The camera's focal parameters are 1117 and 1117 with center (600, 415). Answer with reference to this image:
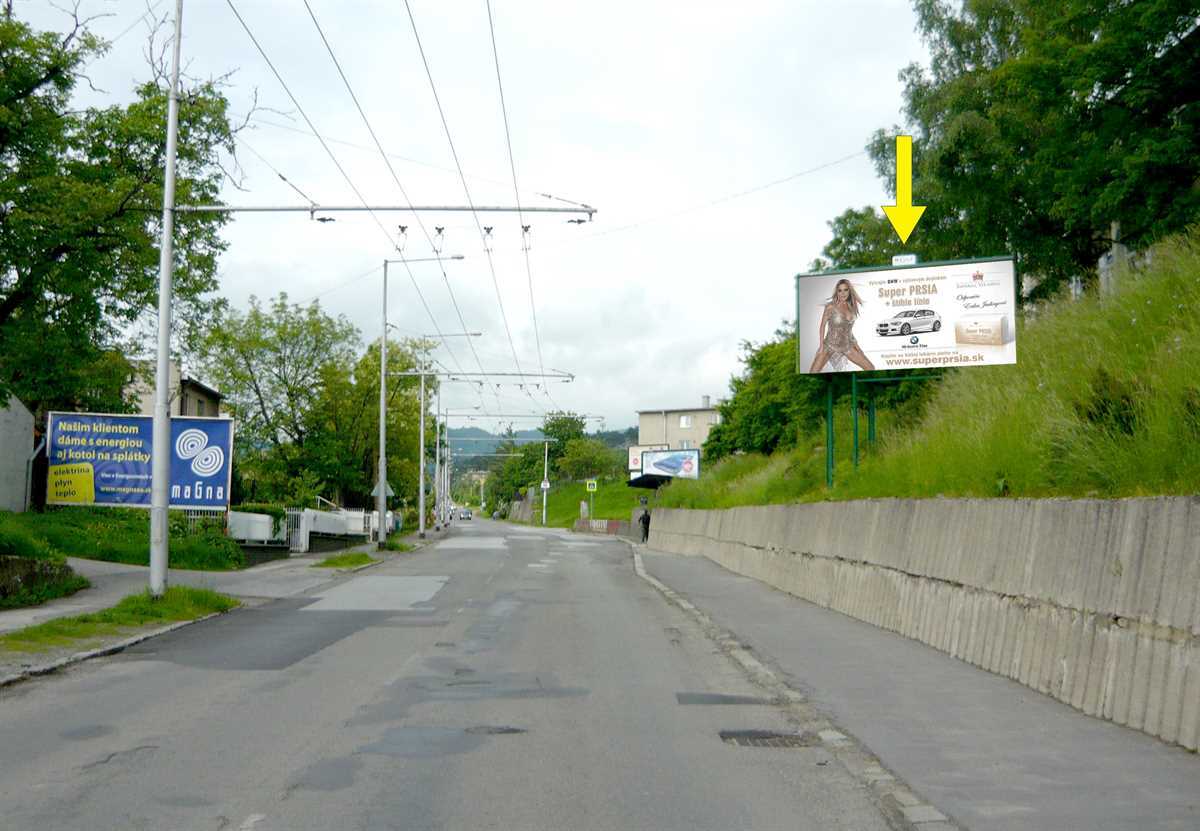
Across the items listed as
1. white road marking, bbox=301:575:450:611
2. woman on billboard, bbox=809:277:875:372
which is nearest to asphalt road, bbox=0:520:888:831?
white road marking, bbox=301:575:450:611

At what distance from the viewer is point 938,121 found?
31.8m

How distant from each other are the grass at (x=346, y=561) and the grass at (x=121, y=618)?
11.8m

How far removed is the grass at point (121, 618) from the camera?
42.2 ft

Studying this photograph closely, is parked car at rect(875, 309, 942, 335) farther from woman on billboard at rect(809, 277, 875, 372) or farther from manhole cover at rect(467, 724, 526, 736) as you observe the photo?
manhole cover at rect(467, 724, 526, 736)

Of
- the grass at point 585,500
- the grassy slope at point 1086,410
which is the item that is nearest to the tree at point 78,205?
the grassy slope at point 1086,410

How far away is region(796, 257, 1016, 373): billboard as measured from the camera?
64.6ft

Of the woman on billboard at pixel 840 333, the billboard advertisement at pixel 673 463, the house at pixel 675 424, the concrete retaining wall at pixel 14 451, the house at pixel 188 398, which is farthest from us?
the house at pixel 675 424

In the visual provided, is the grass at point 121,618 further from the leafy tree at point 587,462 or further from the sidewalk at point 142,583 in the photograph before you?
the leafy tree at point 587,462

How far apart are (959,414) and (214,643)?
34.0 feet

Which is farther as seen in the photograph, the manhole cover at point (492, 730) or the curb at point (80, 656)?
the curb at point (80, 656)

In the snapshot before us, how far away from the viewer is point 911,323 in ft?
67.0

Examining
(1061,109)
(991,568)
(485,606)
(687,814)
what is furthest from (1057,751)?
(1061,109)

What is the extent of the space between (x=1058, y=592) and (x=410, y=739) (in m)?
5.56

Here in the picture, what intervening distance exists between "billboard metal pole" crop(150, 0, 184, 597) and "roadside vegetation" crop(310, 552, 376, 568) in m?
13.9
